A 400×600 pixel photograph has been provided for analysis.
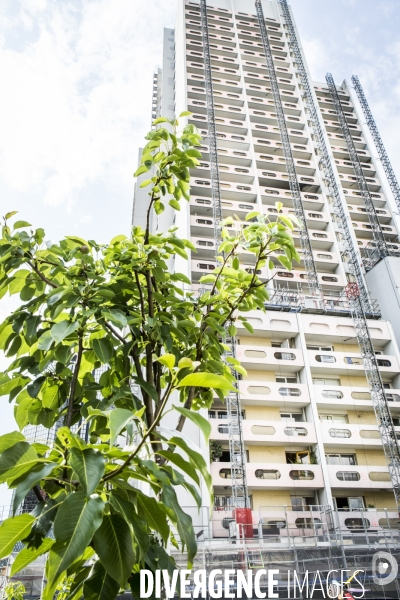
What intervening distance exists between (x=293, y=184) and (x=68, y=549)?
32.1 m

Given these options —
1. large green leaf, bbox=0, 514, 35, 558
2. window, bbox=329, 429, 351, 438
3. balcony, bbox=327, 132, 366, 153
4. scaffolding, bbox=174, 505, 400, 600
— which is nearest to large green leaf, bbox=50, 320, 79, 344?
large green leaf, bbox=0, 514, 35, 558

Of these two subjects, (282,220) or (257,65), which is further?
(257,65)

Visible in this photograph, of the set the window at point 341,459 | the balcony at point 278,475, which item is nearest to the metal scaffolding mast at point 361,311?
the window at point 341,459

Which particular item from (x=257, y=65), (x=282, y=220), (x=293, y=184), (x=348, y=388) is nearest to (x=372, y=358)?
(x=348, y=388)

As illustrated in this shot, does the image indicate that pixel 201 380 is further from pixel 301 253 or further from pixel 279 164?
pixel 279 164

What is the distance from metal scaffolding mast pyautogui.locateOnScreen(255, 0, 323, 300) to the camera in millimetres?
27641

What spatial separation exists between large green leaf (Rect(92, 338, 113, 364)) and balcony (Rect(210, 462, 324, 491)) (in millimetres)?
19123

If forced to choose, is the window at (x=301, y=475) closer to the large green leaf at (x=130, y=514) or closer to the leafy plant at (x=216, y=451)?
the leafy plant at (x=216, y=451)

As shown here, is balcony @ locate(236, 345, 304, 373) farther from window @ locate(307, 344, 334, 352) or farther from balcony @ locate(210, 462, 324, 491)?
balcony @ locate(210, 462, 324, 491)

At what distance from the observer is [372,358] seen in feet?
76.1

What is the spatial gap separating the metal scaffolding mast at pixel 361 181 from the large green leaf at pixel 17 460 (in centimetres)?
3115

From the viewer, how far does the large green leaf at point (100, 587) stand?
102 centimetres

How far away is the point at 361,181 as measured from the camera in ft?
111

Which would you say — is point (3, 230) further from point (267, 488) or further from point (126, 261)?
point (267, 488)
